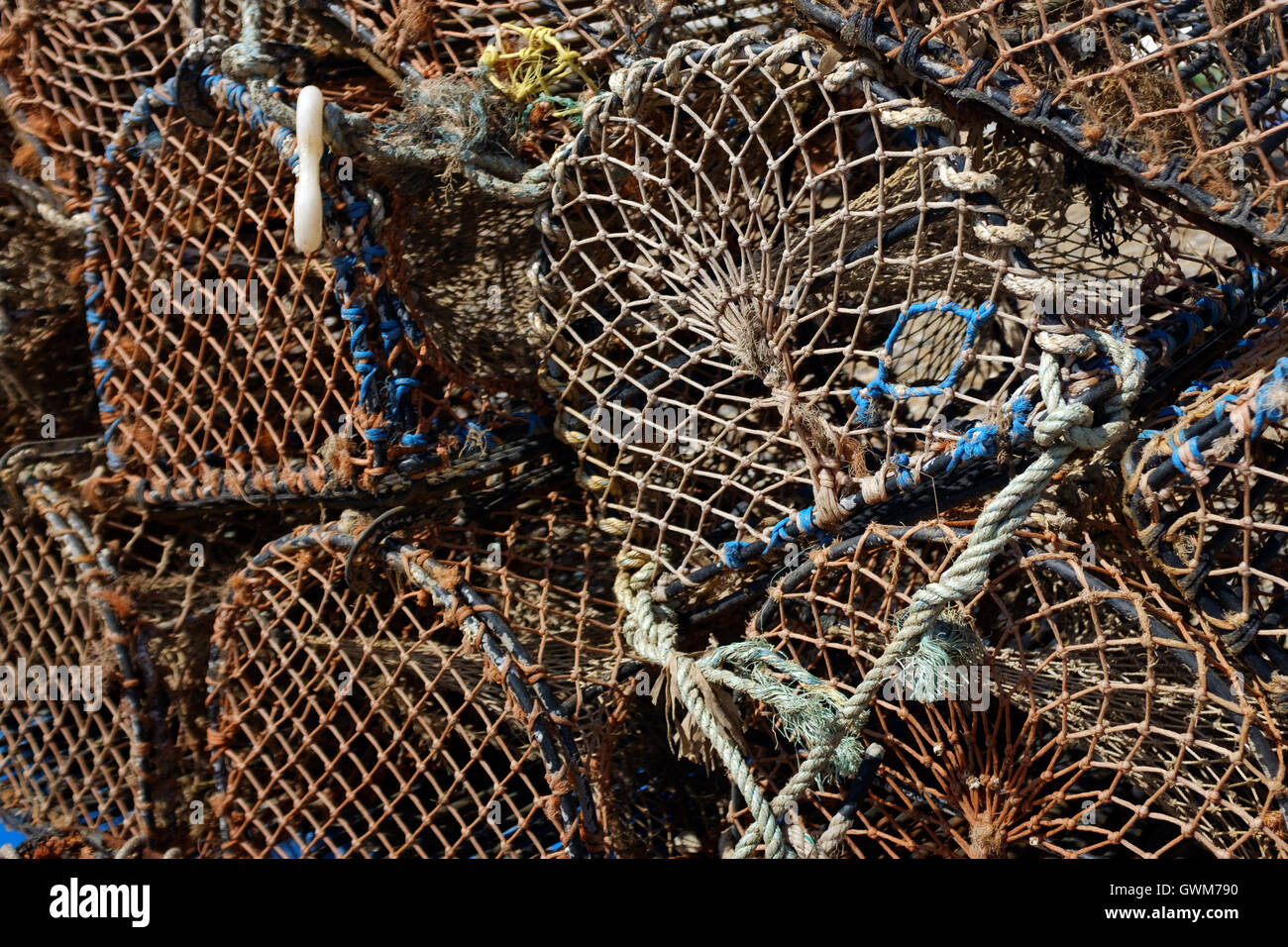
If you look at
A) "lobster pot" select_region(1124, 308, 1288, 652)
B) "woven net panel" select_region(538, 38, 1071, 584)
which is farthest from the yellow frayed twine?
"lobster pot" select_region(1124, 308, 1288, 652)

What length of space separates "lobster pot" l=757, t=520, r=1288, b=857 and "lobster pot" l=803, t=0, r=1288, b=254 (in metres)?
0.53

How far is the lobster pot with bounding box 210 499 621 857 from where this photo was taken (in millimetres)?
1890

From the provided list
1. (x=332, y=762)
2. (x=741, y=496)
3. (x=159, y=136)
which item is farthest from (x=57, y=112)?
(x=741, y=496)

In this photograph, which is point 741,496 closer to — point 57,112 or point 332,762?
point 332,762

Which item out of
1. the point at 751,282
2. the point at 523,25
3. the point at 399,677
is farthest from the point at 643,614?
the point at 523,25

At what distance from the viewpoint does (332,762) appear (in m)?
2.08

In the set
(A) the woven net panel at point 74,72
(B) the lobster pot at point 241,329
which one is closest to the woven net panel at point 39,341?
(A) the woven net panel at point 74,72

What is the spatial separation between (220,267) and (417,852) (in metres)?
1.16

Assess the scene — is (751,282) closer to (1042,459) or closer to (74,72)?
(1042,459)

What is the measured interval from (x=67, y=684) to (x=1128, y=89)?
230cm

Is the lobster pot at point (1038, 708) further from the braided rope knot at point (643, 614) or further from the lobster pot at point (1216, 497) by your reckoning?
the braided rope knot at point (643, 614)

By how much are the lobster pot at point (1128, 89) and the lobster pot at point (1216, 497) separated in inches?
9.3

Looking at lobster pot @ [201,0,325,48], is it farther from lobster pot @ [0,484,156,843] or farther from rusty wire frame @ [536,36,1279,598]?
lobster pot @ [0,484,156,843]
